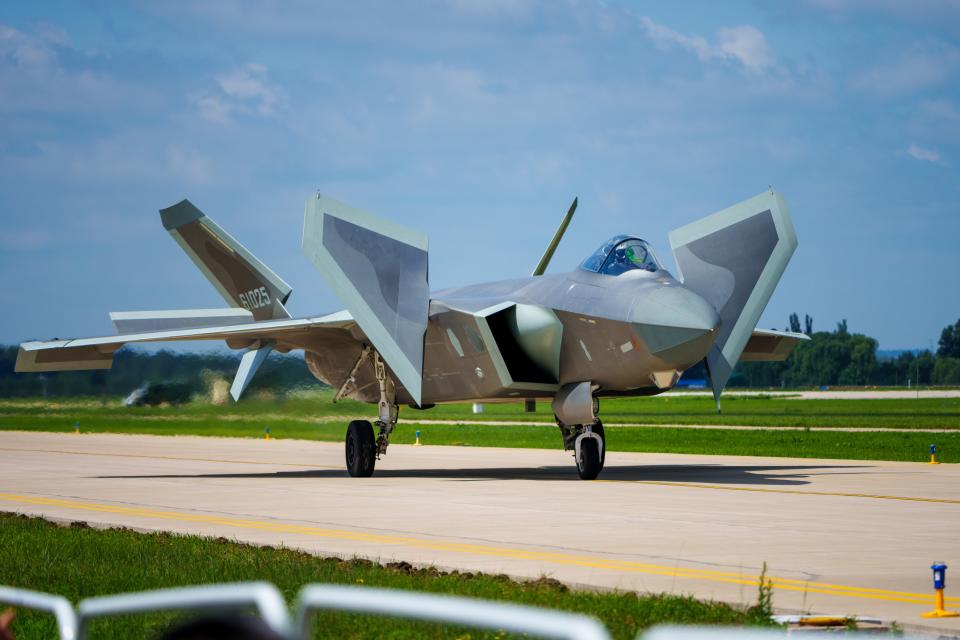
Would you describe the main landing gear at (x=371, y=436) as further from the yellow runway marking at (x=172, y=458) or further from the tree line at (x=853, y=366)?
the tree line at (x=853, y=366)

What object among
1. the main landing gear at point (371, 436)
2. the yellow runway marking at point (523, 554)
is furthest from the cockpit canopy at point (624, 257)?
the yellow runway marking at point (523, 554)

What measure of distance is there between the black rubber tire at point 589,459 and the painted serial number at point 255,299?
8605 millimetres

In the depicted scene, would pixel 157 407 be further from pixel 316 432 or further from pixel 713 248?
pixel 713 248

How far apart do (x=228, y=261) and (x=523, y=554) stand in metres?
16.6

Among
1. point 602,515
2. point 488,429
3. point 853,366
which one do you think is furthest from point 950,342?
point 602,515

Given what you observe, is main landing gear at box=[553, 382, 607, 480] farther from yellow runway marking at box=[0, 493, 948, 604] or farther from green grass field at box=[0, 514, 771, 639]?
green grass field at box=[0, 514, 771, 639]

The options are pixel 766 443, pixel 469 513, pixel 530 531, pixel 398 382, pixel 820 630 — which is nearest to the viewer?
pixel 820 630

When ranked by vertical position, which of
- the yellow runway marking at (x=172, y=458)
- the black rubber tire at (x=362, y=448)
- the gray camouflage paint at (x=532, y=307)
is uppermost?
the gray camouflage paint at (x=532, y=307)

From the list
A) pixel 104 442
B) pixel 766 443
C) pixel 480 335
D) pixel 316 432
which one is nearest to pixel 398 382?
pixel 480 335

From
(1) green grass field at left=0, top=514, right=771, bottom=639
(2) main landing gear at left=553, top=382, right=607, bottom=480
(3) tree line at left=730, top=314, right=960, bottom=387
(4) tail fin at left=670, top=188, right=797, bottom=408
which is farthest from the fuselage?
(3) tree line at left=730, top=314, right=960, bottom=387

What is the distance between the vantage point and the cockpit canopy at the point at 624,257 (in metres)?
21.5

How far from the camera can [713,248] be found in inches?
899

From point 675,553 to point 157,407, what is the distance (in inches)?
941

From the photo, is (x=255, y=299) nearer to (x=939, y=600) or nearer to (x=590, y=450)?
(x=590, y=450)
